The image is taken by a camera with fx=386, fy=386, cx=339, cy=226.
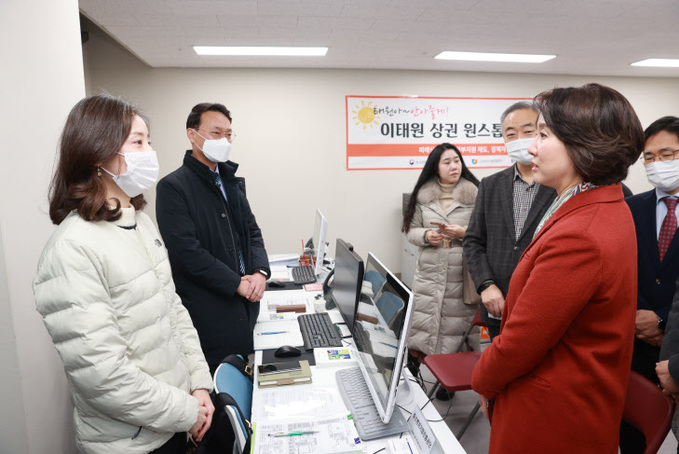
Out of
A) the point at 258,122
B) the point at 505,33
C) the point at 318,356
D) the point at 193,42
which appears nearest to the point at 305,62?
the point at 258,122

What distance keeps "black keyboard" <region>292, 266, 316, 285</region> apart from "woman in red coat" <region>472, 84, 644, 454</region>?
1828 millimetres

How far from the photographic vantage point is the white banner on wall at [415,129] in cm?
494

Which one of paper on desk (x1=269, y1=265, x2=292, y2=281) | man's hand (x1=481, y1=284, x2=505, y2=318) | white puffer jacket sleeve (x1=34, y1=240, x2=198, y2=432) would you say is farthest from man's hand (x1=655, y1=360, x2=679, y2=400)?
paper on desk (x1=269, y1=265, x2=292, y2=281)

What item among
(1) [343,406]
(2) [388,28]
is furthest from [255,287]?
(2) [388,28]

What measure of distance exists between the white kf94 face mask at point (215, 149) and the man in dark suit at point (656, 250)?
2.06 m

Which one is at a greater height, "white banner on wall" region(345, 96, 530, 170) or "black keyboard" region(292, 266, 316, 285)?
"white banner on wall" region(345, 96, 530, 170)

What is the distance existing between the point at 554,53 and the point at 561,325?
4370 mm

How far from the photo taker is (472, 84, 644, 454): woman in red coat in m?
0.93

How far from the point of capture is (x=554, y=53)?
4273 millimetres

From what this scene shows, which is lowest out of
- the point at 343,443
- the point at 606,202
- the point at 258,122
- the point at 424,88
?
the point at 343,443

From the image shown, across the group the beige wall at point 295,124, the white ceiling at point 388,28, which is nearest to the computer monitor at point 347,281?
the white ceiling at point 388,28

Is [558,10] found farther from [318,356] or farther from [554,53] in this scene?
[318,356]

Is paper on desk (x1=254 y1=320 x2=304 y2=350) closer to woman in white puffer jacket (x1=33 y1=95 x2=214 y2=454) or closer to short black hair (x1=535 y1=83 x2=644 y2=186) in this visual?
woman in white puffer jacket (x1=33 y1=95 x2=214 y2=454)

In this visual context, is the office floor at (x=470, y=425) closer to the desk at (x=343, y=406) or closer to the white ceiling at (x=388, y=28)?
the desk at (x=343, y=406)
